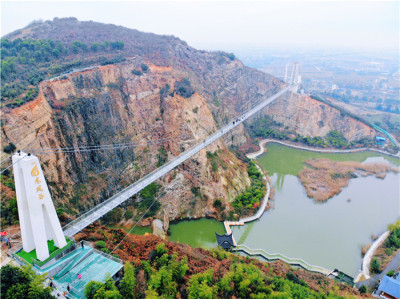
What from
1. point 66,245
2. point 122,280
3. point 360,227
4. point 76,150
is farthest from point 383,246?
point 76,150

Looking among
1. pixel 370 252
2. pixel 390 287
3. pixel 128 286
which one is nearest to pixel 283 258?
pixel 390 287

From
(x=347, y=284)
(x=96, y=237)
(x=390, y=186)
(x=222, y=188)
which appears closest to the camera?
(x=96, y=237)

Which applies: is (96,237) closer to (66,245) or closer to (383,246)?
(66,245)

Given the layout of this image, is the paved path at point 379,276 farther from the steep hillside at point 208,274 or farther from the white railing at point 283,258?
the white railing at point 283,258

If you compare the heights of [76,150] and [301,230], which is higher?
[76,150]

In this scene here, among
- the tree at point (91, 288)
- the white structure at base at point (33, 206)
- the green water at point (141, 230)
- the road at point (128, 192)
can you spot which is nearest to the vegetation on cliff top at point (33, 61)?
the road at point (128, 192)

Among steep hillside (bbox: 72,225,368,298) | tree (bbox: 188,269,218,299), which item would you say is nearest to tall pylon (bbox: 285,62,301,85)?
steep hillside (bbox: 72,225,368,298)
